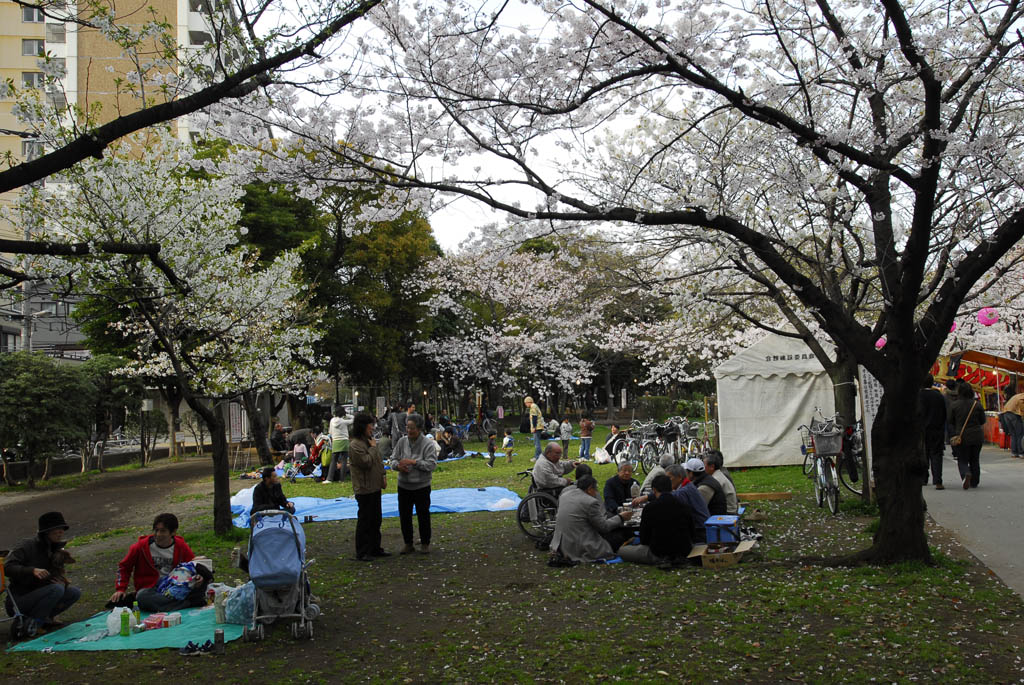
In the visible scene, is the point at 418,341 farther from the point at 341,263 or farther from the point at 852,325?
the point at 852,325

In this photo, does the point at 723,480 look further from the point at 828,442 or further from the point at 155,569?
the point at 155,569

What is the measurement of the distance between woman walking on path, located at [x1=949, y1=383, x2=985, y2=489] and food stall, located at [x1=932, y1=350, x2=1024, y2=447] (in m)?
4.75

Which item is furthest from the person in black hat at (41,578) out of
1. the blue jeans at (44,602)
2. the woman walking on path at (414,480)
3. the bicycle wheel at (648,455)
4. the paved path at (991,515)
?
the bicycle wheel at (648,455)

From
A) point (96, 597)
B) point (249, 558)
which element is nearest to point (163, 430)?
point (96, 597)

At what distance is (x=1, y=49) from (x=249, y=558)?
44605mm

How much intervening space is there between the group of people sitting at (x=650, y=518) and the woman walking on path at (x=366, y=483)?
2.05 meters

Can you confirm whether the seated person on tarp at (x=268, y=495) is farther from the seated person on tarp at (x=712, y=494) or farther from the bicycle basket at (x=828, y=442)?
the bicycle basket at (x=828, y=442)

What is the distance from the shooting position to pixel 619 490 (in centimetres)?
1069

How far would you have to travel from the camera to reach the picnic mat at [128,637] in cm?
641

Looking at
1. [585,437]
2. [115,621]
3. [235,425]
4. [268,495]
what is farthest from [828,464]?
[235,425]

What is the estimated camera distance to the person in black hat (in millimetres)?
6836

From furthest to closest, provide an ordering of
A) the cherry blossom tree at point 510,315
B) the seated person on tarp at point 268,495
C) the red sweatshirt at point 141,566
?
the cherry blossom tree at point 510,315
the seated person on tarp at point 268,495
the red sweatshirt at point 141,566

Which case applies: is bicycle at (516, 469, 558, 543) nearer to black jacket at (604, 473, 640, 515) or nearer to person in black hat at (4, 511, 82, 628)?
black jacket at (604, 473, 640, 515)

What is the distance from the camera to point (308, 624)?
21.4 ft
